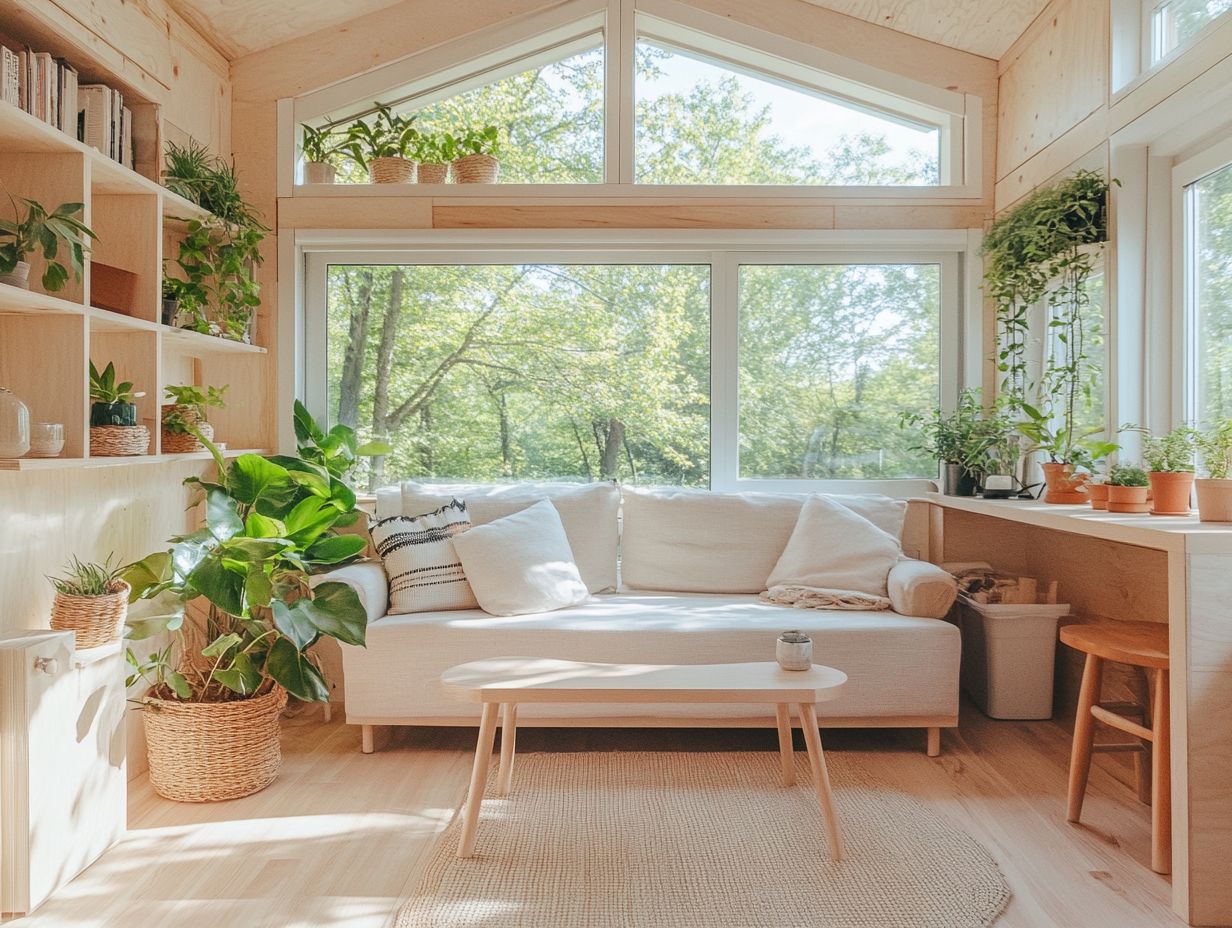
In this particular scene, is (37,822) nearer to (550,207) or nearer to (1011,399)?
(550,207)

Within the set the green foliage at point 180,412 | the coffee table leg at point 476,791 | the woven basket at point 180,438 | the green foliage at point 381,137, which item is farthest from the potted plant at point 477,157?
the coffee table leg at point 476,791

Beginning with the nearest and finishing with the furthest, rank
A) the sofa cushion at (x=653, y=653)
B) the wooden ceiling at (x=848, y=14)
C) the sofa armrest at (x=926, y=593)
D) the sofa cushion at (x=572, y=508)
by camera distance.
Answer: the sofa cushion at (x=653, y=653) < the sofa armrest at (x=926, y=593) < the wooden ceiling at (x=848, y=14) < the sofa cushion at (x=572, y=508)

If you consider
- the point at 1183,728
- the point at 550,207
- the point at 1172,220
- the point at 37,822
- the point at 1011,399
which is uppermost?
the point at 550,207

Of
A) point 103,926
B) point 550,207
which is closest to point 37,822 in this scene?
point 103,926

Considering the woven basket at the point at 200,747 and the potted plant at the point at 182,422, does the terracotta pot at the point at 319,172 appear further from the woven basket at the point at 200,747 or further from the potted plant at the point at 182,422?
the woven basket at the point at 200,747

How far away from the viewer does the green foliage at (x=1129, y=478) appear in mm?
2574

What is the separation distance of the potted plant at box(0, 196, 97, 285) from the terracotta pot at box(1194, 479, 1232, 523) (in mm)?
2876

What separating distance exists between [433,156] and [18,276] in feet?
6.65

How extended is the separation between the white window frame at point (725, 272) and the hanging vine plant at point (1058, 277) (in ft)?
1.03

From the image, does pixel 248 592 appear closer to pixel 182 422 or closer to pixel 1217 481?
pixel 182 422

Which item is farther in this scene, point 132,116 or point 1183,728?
point 132,116

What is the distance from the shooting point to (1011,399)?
11.1ft

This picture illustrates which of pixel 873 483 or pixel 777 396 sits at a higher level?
pixel 777 396

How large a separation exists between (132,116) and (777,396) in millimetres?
2652
